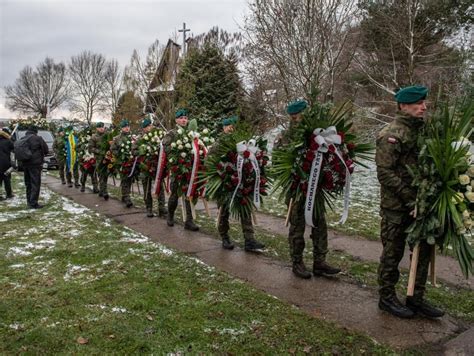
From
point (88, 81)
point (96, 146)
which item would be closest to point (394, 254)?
point (96, 146)

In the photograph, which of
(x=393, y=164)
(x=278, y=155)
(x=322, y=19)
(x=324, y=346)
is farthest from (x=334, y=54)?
(x=324, y=346)

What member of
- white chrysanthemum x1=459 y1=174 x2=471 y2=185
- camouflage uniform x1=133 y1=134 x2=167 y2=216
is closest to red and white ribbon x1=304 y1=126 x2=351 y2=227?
white chrysanthemum x1=459 y1=174 x2=471 y2=185

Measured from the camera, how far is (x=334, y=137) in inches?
190

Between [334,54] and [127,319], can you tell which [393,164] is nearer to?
[127,319]

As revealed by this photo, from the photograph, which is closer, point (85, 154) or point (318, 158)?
point (318, 158)

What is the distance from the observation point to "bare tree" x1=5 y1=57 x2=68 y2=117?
61.1 m

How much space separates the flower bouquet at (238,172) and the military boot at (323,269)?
1.30 metres

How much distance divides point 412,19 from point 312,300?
1198 cm

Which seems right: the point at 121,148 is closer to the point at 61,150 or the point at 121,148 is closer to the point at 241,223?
the point at 241,223

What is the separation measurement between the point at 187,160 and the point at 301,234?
9.99ft

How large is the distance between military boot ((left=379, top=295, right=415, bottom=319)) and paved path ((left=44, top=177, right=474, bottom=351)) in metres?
0.06

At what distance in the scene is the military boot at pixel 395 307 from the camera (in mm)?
4082

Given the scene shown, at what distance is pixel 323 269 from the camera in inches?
208

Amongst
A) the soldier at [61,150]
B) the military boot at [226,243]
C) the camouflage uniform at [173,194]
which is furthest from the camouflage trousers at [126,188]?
the soldier at [61,150]
